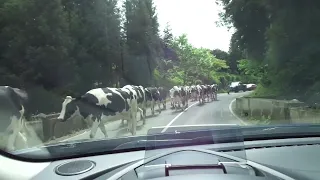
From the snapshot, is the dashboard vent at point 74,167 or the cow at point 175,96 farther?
the cow at point 175,96

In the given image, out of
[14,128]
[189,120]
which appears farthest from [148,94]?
[14,128]

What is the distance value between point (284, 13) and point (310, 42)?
183 centimetres

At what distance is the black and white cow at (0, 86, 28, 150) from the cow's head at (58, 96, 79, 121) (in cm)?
90

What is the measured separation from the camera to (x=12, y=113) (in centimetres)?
820

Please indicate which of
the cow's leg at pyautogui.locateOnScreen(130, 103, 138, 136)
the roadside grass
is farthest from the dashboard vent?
the roadside grass

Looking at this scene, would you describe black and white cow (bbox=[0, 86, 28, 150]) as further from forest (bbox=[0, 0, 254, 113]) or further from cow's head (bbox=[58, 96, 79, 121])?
forest (bbox=[0, 0, 254, 113])

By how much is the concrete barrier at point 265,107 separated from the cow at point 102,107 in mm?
2953

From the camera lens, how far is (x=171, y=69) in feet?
36.6

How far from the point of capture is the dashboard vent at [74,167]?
2.69 meters

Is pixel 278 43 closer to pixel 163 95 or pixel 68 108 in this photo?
pixel 163 95

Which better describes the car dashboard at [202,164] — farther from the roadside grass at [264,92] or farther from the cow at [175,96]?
the cow at [175,96]

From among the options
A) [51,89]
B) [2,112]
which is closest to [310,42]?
[51,89]

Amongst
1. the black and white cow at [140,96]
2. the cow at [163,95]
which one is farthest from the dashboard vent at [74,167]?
the cow at [163,95]

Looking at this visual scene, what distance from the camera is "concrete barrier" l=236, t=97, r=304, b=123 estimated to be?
33.4 ft
